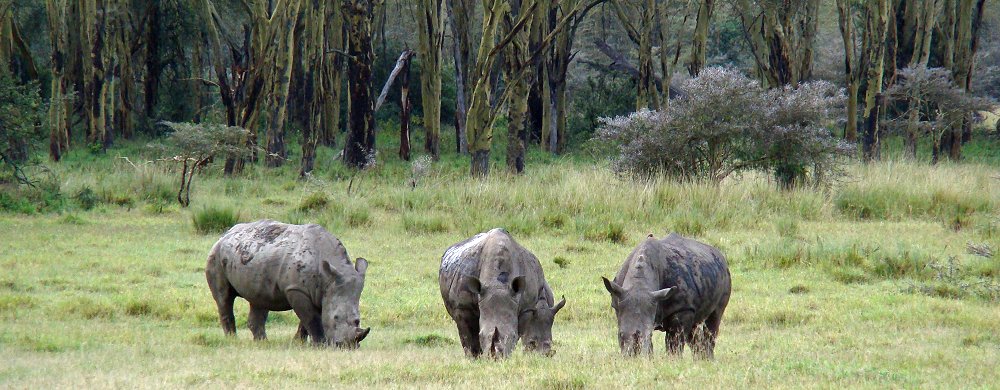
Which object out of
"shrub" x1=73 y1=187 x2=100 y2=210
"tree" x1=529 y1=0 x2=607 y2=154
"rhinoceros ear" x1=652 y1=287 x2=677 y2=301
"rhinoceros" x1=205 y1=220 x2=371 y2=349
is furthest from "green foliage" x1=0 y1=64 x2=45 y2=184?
"tree" x1=529 y1=0 x2=607 y2=154

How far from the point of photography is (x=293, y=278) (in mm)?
9312

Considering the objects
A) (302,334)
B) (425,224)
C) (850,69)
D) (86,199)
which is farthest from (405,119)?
(302,334)

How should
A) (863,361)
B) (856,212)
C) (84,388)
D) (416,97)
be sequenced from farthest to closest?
(416,97) < (856,212) < (863,361) < (84,388)

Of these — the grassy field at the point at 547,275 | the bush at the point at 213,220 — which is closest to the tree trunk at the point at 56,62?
the grassy field at the point at 547,275

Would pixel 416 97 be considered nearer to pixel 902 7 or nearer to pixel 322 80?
pixel 322 80

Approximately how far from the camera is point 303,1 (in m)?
26.4

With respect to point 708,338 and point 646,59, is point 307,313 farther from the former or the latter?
point 646,59

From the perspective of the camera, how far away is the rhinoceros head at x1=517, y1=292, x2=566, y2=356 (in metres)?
8.29

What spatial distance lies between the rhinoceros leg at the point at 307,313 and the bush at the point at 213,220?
7.92 meters

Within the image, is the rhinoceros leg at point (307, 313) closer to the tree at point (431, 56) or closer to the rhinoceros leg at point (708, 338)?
the rhinoceros leg at point (708, 338)

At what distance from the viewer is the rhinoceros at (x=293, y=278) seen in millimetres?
9094

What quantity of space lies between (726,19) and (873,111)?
19.1m

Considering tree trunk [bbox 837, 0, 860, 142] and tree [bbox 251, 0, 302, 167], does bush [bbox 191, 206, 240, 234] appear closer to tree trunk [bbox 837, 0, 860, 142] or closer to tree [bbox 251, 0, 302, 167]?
tree [bbox 251, 0, 302, 167]

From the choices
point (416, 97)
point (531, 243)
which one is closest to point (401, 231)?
point (531, 243)
